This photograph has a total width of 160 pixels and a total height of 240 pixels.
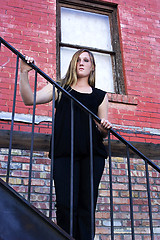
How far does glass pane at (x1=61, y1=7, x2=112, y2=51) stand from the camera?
14.3ft

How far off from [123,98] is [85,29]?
4.54ft

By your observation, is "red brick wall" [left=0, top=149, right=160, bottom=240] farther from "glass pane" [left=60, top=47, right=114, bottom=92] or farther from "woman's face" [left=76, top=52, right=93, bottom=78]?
"woman's face" [left=76, top=52, right=93, bottom=78]

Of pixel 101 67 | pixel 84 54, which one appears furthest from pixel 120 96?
pixel 84 54

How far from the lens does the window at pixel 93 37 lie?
4145mm

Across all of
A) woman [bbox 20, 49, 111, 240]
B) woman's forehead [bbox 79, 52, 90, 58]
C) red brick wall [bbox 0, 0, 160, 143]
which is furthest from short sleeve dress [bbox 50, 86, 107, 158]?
red brick wall [bbox 0, 0, 160, 143]

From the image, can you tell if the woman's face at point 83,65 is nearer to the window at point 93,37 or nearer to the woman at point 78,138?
the woman at point 78,138

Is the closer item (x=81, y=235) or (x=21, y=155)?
(x=81, y=235)

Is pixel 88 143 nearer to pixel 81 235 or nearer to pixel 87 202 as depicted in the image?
pixel 87 202

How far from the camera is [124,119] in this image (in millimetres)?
3746

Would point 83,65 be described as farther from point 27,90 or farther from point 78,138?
point 78,138

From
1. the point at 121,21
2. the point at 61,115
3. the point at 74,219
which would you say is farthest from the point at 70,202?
the point at 121,21

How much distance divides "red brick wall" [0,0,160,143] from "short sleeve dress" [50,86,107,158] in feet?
4.74

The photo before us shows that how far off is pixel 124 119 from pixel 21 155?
1406mm

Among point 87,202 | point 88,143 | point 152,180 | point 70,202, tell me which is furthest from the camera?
point 152,180
